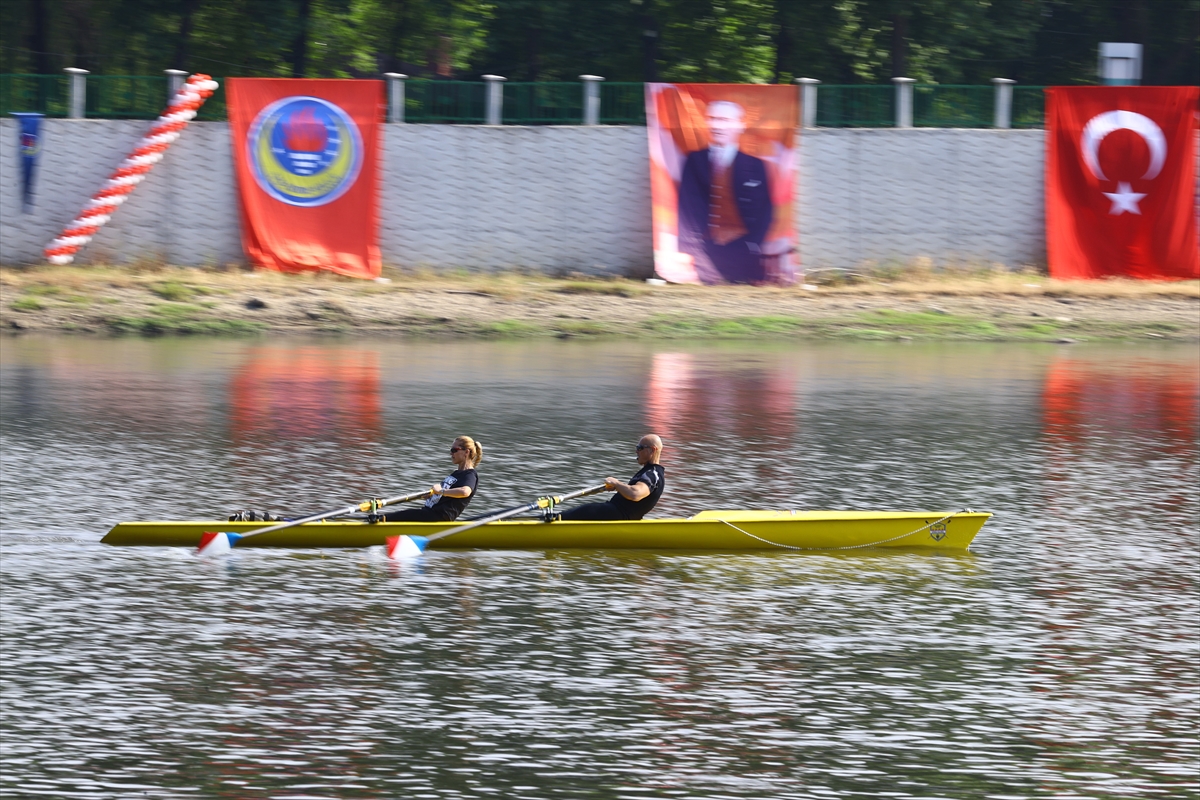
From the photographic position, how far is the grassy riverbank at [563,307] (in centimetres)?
3191

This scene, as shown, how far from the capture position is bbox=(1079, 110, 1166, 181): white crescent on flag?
34406 millimetres

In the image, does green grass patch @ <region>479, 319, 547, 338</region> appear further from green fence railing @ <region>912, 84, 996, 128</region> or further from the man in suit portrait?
green fence railing @ <region>912, 84, 996, 128</region>

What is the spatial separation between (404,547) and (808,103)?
70.0 ft

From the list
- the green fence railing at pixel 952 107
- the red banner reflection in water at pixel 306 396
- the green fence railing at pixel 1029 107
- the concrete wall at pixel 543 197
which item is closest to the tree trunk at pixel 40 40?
the concrete wall at pixel 543 197

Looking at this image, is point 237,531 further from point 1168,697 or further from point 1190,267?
point 1190,267

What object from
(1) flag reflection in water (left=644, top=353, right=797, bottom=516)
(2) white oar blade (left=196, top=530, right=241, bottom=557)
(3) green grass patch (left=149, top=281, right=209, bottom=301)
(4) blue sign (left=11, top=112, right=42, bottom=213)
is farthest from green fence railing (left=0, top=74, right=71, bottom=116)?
Result: (2) white oar blade (left=196, top=530, right=241, bottom=557)

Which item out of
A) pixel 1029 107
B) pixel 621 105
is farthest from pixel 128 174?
pixel 1029 107

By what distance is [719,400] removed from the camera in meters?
24.8

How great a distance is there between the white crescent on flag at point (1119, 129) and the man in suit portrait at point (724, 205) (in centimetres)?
641

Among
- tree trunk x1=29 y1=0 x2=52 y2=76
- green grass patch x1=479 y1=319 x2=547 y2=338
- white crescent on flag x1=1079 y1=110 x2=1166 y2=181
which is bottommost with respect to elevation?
green grass patch x1=479 y1=319 x2=547 y2=338

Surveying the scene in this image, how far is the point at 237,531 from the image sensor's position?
1509cm

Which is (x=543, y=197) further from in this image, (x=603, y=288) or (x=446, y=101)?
(x=446, y=101)

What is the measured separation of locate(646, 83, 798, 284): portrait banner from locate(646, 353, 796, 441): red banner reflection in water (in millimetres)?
5123

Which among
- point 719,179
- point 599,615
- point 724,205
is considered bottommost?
point 599,615
